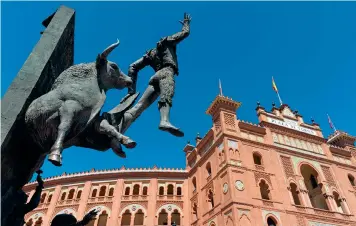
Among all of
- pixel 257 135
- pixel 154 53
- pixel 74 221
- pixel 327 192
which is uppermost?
pixel 257 135

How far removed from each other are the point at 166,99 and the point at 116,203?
2293cm

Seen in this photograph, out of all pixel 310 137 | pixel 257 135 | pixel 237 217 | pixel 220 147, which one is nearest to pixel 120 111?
pixel 237 217

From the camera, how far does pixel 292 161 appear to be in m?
20.6

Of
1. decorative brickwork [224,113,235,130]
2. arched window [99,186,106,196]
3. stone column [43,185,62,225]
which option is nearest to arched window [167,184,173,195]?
arched window [99,186,106,196]

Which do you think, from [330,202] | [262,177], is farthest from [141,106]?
[330,202]

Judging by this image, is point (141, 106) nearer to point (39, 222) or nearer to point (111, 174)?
point (111, 174)

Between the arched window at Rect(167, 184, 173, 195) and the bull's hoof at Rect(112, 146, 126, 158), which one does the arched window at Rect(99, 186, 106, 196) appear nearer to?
the arched window at Rect(167, 184, 173, 195)

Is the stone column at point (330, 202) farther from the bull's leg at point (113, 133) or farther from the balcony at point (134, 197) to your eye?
the bull's leg at point (113, 133)

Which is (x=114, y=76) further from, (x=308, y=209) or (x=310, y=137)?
(x=310, y=137)

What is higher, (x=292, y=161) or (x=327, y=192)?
(x=292, y=161)

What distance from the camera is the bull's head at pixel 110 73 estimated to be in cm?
210

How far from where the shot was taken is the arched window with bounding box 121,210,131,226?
2275 centimetres

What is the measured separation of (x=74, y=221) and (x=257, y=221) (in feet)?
53.4

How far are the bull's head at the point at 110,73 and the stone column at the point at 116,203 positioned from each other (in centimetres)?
2203
